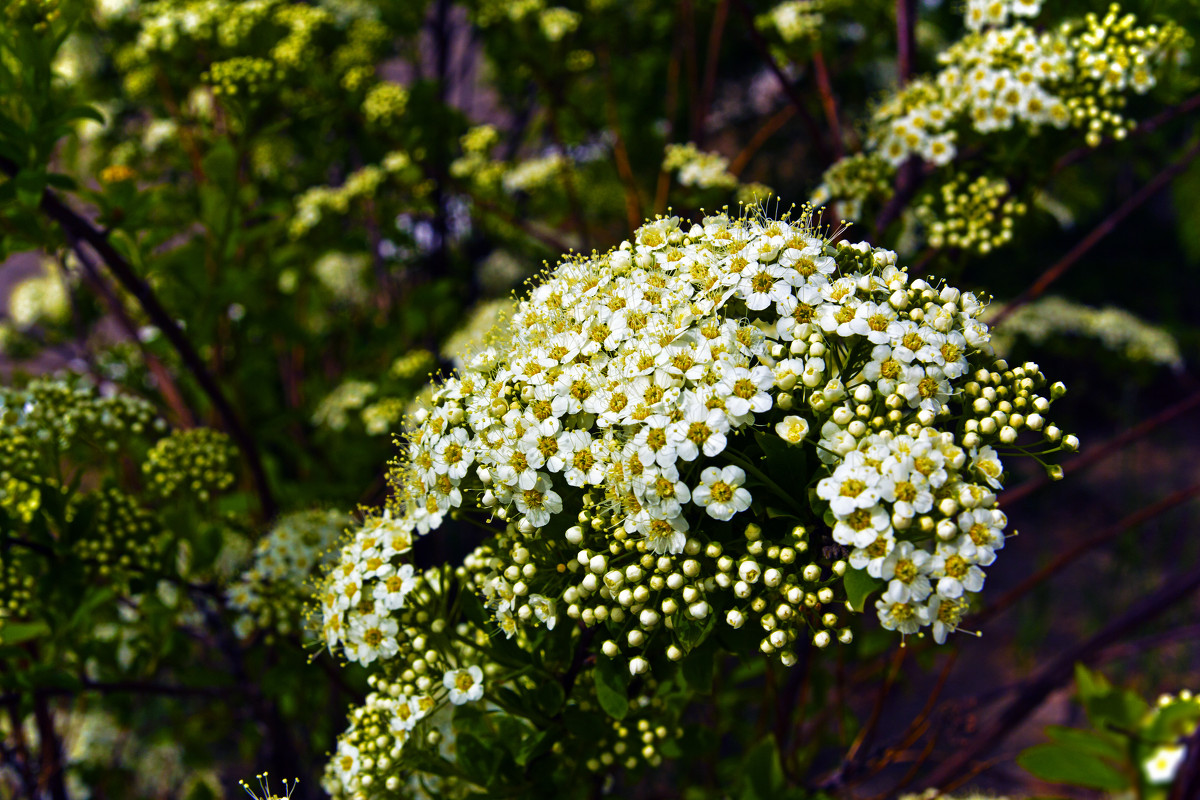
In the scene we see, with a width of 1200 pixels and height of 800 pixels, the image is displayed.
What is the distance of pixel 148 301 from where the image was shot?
1918mm

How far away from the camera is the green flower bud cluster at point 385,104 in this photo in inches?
112

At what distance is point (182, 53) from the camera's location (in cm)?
A: 282

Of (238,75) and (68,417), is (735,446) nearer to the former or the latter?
(68,417)

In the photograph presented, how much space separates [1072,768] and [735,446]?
915 mm

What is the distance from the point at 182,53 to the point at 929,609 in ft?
9.82

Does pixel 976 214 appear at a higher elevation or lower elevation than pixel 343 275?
higher

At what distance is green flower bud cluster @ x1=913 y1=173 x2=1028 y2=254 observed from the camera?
1.94 meters

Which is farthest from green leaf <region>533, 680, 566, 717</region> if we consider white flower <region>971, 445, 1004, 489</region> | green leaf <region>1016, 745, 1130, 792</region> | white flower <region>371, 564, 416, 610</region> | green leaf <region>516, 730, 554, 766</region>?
green leaf <region>1016, 745, 1130, 792</region>

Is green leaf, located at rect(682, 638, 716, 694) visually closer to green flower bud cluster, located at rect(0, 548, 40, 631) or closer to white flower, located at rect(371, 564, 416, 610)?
white flower, located at rect(371, 564, 416, 610)

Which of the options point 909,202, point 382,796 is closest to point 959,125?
point 909,202

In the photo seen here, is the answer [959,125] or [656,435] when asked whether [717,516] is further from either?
[959,125]

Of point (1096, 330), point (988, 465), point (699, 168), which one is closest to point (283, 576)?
point (988, 465)

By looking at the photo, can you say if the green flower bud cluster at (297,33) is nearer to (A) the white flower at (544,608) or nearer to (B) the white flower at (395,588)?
(B) the white flower at (395,588)

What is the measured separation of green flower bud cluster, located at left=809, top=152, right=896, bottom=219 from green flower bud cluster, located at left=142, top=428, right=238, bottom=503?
5.40 ft
